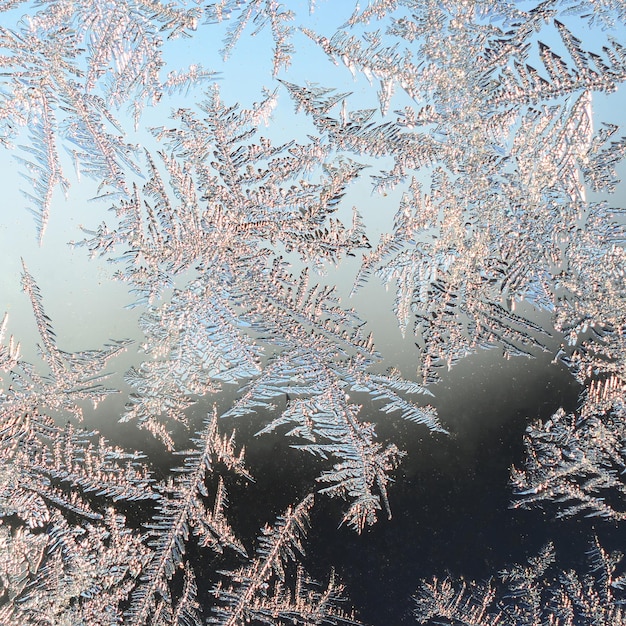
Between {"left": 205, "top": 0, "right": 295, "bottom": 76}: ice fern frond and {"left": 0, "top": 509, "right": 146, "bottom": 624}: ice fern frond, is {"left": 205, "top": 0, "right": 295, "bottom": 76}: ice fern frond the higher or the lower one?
the higher one

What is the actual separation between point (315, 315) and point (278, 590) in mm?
205

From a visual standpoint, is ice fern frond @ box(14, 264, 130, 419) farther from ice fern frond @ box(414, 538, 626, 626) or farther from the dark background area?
ice fern frond @ box(414, 538, 626, 626)

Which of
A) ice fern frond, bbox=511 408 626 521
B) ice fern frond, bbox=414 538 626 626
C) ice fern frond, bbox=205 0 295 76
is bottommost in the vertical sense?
ice fern frond, bbox=414 538 626 626

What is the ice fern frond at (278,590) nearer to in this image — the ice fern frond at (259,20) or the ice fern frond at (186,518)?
the ice fern frond at (186,518)

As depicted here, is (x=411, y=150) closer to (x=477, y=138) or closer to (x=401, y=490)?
(x=477, y=138)

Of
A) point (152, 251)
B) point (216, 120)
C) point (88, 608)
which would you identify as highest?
point (216, 120)

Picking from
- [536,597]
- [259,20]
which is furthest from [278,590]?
[259,20]

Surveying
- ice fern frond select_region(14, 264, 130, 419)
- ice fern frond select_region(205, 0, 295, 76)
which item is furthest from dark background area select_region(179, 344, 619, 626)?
ice fern frond select_region(205, 0, 295, 76)

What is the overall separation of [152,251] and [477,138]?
0.25 meters

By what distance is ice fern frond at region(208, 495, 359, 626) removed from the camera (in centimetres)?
41

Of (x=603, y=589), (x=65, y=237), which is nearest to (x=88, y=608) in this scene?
(x=65, y=237)

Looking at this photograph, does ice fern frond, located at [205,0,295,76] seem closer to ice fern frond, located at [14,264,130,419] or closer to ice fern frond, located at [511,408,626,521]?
ice fern frond, located at [14,264,130,419]

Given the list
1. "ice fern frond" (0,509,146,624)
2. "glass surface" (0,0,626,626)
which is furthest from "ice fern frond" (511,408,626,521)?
"ice fern frond" (0,509,146,624)

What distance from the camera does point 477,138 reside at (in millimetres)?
406
